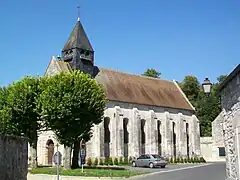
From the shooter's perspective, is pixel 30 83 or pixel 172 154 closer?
pixel 30 83

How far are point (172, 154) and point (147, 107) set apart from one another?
8056 millimetres

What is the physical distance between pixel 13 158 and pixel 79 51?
3399 centimetres

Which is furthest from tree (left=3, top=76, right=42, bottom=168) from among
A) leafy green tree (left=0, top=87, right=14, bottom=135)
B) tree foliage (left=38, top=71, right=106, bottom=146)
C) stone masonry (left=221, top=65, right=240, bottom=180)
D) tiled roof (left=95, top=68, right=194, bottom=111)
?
stone masonry (left=221, top=65, right=240, bottom=180)

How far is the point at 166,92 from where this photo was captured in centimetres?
5988

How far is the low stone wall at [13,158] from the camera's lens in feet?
44.1

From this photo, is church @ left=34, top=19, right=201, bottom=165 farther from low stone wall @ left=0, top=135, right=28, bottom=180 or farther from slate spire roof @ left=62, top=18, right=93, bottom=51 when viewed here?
low stone wall @ left=0, top=135, right=28, bottom=180

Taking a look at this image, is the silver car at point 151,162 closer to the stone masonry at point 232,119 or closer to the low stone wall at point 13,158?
the low stone wall at point 13,158

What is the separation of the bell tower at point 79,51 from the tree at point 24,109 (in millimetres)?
16140

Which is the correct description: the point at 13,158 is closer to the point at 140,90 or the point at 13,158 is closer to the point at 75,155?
the point at 75,155

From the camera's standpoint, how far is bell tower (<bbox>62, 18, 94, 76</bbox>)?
47.4 metres

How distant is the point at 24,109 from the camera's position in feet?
99.1

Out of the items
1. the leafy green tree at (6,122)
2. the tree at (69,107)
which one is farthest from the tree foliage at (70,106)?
the leafy green tree at (6,122)

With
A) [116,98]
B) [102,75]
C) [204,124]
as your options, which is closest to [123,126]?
[116,98]

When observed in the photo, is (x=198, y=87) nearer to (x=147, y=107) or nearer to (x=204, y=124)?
(x=204, y=124)
